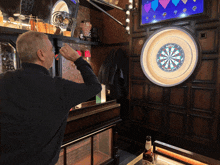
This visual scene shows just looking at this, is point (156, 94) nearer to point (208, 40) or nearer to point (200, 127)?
Result: point (200, 127)

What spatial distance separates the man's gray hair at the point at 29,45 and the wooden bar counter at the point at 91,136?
0.86m

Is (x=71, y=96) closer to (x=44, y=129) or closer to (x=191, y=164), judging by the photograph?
(x=44, y=129)

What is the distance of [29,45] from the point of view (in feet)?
2.72

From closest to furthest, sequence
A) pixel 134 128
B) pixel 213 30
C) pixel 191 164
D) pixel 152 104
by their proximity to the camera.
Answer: pixel 191 164 → pixel 213 30 → pixel 152 104 → pixel 134 128

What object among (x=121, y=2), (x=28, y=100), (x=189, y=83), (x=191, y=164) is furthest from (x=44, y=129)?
(x=121, y=2)

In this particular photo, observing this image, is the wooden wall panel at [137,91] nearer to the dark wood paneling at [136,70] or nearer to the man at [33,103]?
the dark wood paneling at [136,70]

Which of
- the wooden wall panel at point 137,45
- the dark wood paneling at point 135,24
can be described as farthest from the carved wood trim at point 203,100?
the dark wood paneling at point 135,24

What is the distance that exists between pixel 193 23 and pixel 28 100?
103 inches

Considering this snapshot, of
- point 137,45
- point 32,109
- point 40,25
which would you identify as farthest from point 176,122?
point 40,25

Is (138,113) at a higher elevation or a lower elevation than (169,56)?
lower

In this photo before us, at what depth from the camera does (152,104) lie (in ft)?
9.72

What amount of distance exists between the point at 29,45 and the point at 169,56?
2.56m

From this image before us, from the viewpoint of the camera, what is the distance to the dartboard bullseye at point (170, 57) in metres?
2.74

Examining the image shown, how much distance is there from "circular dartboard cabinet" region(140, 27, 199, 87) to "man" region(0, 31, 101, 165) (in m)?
2.25
